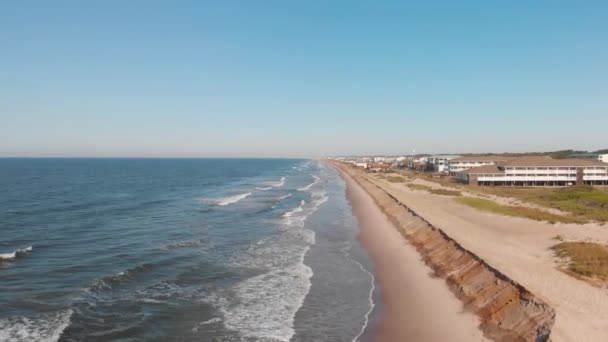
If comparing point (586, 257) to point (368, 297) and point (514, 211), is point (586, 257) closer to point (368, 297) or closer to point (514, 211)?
point (368, 297)

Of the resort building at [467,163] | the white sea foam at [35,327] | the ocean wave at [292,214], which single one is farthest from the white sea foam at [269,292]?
the resort building at [467,163]

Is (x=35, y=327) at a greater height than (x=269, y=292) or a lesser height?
greater

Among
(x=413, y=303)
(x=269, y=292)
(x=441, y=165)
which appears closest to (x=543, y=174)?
(x=441, y=165)

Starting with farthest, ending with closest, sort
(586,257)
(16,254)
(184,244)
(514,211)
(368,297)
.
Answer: (514,211) → (184,244) → (16,254) → (586,257) → (368,297)

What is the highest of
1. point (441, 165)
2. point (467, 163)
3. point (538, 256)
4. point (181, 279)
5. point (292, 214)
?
point (467, 163)

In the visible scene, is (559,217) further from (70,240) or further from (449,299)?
(70,240)

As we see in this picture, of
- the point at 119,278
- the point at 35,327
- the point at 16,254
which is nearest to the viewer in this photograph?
the point at 35,327
